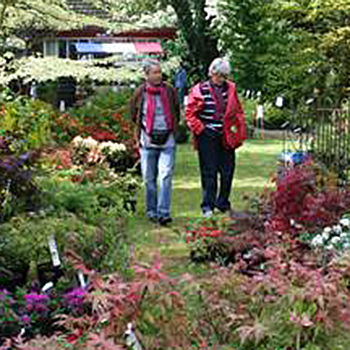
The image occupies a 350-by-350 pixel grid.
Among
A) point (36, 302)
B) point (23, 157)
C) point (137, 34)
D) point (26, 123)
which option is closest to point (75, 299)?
point (36, 302)

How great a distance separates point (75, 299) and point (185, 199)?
606cm

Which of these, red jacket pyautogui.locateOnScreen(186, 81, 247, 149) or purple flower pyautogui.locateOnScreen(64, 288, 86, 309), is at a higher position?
red jacket pyautogui.locateOnScreen(186, 81, 247, 149)

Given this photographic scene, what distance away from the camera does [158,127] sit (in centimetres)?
903

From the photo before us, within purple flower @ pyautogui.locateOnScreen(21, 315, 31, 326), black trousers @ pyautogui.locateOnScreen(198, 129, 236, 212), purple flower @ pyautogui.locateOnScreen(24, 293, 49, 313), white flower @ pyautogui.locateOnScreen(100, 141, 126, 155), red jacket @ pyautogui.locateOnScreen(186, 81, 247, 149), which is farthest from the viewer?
white flower @ pyautogui.locateOnScreen(100, 141, 126, 155)

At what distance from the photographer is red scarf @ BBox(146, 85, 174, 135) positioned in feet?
29.5

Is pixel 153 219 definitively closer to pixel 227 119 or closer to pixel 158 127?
pixel 158 127

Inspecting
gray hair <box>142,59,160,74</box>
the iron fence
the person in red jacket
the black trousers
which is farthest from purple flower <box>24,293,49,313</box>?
the iron fence

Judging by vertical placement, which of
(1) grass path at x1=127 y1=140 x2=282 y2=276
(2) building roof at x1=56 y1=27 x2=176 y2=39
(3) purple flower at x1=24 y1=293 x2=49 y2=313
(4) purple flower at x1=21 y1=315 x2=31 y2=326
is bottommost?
(1) grass path at x1=127 y1=140 x2=282 y2=276

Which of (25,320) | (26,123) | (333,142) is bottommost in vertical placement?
(25,320)

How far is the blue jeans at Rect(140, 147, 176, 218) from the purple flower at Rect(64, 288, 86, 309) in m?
3.97

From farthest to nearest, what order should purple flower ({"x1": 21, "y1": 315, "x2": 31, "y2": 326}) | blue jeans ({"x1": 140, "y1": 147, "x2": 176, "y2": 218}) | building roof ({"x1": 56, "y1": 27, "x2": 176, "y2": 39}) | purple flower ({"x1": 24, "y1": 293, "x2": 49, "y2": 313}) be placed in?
1. building roof ({"x1": 56, "y1": 27, "x2": 176, "y2": 39})
2. blue jeans ({"x1": 140, "y1": 147, "x2": 176, "y2": 218})
3. purple flower ({"x1": 24, "y1": 293, "x2": 49, "y2": 313})
4. purple flower ({"x1": 21, "y1": 315, "x2": 31, "y2": 326})

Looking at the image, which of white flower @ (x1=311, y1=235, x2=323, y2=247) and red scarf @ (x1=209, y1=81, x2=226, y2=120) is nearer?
white flower @ (x1=311, y1=235, x2=323, y2=247)

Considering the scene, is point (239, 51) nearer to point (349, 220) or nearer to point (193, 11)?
point (193, 11)

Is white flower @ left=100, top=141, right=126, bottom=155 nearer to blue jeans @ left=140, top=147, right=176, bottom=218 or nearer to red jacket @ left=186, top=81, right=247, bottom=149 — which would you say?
blue jeans @ left=140, top=147, right=176, bottom=218
